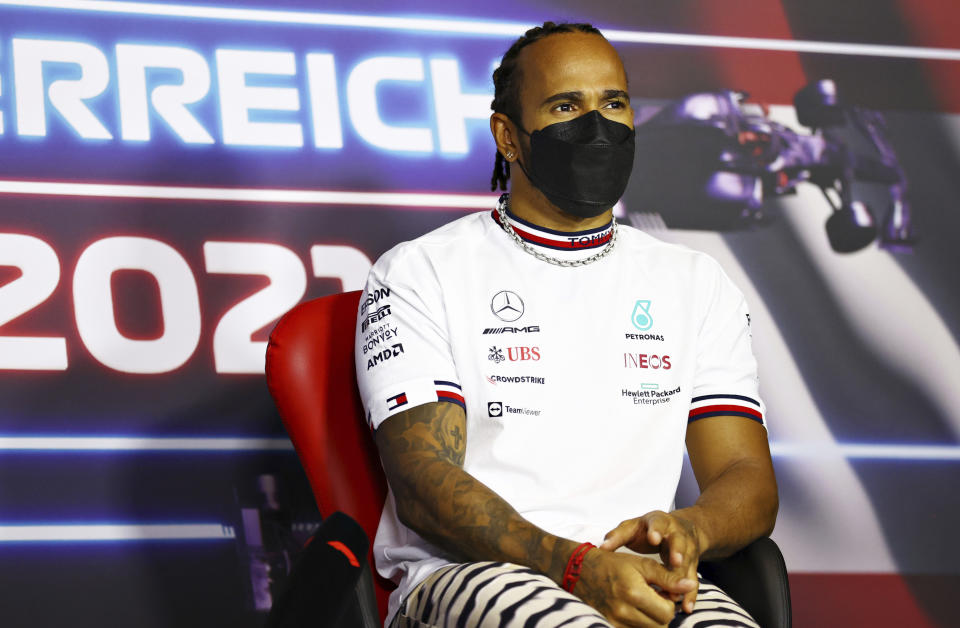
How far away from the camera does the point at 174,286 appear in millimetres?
2395

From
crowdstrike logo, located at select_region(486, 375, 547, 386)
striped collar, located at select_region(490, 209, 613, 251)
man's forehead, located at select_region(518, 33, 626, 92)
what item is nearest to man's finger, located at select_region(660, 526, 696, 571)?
crowdstrike logo, located at select_region(486, 375, 547, 386)

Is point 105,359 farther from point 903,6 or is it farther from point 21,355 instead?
point 903,6

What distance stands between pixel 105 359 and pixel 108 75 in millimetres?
664

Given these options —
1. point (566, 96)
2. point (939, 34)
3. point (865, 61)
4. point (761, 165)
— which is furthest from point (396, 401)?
point (939, 34)

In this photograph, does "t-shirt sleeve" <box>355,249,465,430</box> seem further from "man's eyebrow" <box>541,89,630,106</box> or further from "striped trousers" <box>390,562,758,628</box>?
"man's eyebrow" <box>541,89,630,106</box>

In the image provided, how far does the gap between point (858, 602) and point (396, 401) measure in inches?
62.8

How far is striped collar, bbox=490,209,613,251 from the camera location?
1.78m

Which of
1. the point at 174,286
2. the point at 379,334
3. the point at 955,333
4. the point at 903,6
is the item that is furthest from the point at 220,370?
the point at 903,6

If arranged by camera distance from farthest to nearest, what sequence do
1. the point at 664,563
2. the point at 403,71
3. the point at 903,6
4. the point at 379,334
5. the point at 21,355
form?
1. the point at 903,6
2. the point at 403,71
3. the point at 21,355
4. the point at 379,334
5. the point at 664,563

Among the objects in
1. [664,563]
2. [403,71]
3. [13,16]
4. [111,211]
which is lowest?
[664,563]

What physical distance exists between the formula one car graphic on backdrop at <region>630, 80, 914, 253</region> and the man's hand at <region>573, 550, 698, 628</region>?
1.45 m

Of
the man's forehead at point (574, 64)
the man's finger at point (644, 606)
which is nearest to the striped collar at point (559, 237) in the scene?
the man's forehead at point (574, 64)

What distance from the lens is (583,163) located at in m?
1.78

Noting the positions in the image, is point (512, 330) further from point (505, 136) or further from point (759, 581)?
point (759, 581)
